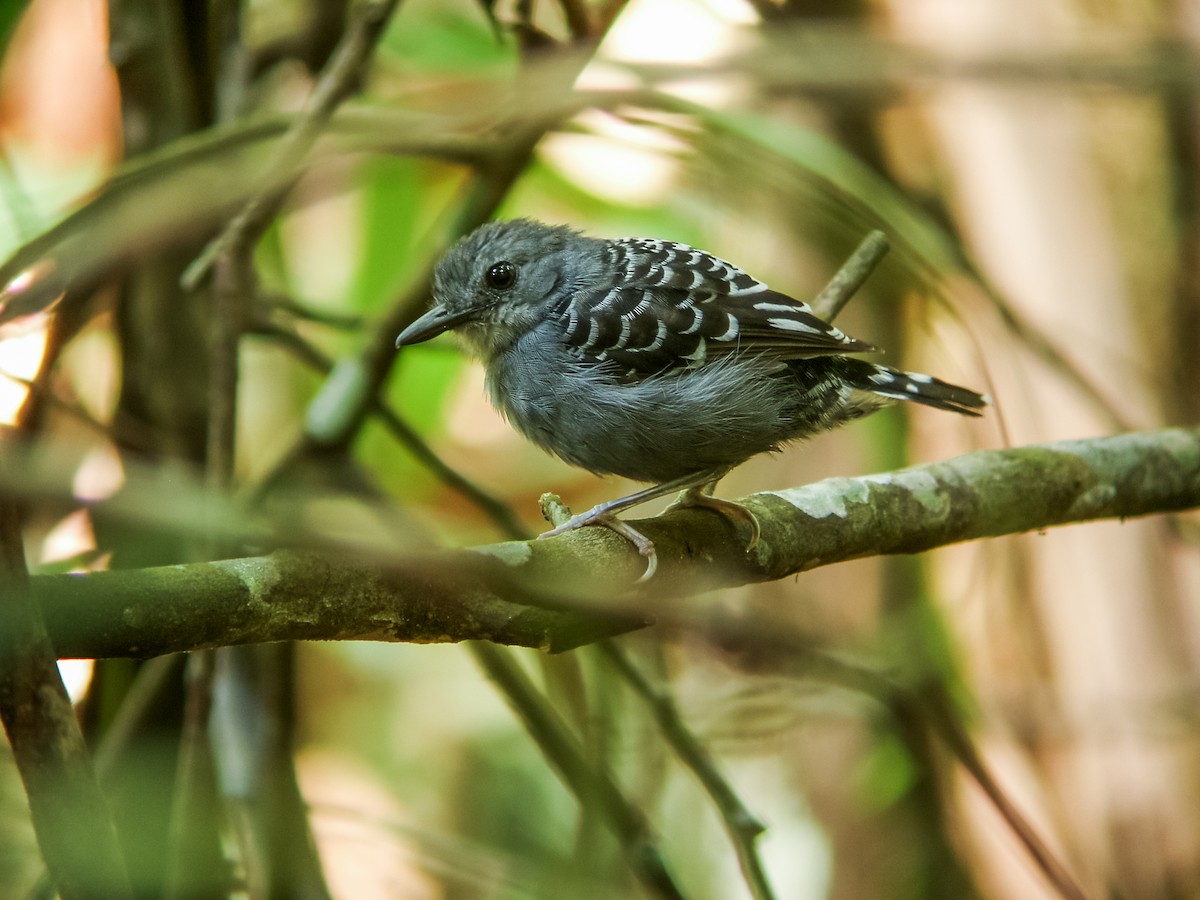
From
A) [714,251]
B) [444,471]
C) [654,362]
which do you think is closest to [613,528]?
[654,362]

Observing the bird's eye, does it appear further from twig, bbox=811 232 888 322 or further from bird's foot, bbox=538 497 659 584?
bird's foot, bbox=538 497 659 584

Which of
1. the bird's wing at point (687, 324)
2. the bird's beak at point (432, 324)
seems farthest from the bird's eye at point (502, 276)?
the bird's wing at point (687, 324)

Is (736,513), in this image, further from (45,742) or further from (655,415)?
(45,742)

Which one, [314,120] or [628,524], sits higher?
[314,120]

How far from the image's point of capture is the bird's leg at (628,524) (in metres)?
2.50

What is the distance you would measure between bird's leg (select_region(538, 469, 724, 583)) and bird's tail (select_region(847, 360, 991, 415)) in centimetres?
53

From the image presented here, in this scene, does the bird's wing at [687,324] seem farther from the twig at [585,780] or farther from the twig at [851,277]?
the twig at [585,780]

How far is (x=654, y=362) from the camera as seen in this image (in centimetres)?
327

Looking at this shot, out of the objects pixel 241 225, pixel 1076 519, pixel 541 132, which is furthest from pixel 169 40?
pixel 1076 519

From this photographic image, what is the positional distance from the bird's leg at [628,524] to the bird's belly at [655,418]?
35mm

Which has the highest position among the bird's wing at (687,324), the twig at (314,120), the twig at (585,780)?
the twig at (314,120)

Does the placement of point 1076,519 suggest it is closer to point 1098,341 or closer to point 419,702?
point 1098,341

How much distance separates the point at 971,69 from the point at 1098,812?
3.66 meters

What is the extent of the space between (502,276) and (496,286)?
0.12 feet
